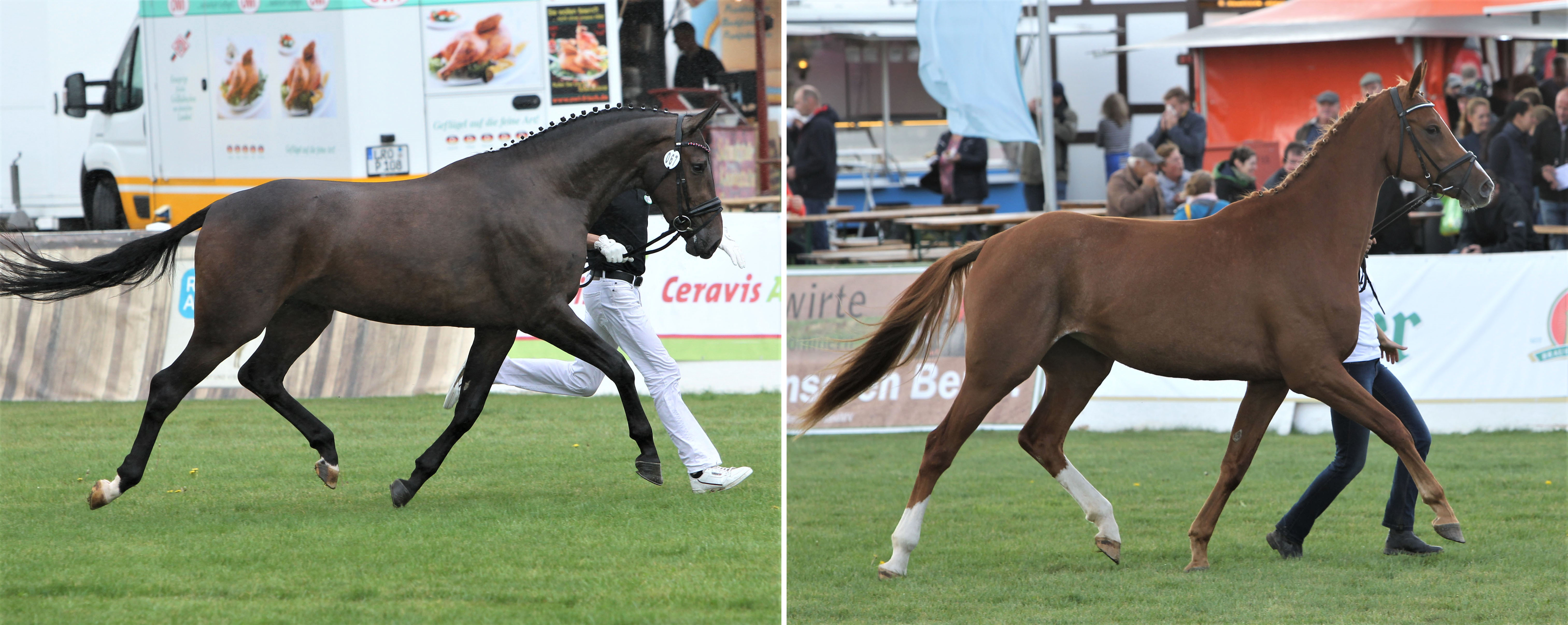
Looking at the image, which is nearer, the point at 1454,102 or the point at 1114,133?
the point at 1454,102

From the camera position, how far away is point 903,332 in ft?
19.5

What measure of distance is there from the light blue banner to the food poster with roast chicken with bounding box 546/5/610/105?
8.90 ft

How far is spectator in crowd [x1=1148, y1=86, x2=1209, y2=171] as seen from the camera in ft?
43.5

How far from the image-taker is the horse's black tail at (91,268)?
5.68m

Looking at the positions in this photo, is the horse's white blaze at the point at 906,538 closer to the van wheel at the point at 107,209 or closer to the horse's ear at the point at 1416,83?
the horse's ear at the point at 1416,83

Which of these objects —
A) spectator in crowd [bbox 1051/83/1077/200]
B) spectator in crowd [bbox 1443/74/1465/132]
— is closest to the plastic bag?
spectator in crowd [bbox 1443/74/1465/132]

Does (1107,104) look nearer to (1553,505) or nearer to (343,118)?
(343,118)

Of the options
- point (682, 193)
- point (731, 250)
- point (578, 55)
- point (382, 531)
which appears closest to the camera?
point (382, 531)

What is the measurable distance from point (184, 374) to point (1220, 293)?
3.97m

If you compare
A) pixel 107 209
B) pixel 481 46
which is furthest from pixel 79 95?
pixel 481 46

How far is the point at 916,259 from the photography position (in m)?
12.3

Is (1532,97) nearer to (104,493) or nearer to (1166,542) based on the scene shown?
(1166,542)

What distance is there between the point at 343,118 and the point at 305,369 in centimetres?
341

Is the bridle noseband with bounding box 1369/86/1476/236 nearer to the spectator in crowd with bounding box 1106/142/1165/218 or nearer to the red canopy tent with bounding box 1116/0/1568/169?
the spectator in crowd with bounding box 1106/142/1165/218
